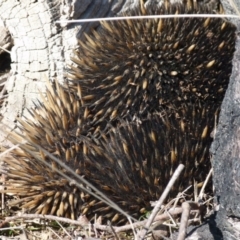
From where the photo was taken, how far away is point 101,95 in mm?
3445

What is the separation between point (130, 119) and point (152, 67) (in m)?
0.32

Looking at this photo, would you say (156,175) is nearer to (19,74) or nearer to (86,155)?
(86,155)

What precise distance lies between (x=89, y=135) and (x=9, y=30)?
1047 mm

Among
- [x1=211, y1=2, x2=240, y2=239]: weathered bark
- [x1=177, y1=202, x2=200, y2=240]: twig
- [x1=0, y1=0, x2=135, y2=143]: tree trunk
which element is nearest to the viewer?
[x1=177, y1=202, x2=200, y2=240]: twig

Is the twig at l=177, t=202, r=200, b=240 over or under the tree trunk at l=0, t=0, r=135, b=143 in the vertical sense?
under

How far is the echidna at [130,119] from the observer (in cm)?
325

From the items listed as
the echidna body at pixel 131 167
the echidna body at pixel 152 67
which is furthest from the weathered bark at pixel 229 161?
the echidna body at pixel 152 67

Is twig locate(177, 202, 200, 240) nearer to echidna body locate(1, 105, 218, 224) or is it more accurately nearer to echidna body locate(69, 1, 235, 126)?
echidna body locate(1, 105, 218, 224)

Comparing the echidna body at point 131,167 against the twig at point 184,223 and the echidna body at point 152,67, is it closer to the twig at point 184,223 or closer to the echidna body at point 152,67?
the echidna body at point 152,67

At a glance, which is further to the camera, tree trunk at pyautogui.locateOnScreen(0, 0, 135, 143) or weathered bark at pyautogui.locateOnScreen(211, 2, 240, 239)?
tree trunk at pyautogui.locateOnScreen(0, 0, 135, 143)

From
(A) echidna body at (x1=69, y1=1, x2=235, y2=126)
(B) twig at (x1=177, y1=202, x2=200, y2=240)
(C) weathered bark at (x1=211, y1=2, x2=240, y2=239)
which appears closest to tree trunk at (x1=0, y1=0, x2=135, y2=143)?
(A) echidna body at (x1=69, y1=1, x2=235, y2=126)

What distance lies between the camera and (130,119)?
3.36 meters

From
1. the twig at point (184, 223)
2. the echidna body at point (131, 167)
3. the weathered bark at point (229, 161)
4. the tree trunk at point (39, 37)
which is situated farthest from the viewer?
the tree trunk at point (39, 37)

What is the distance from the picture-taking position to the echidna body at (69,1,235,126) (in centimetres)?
339
